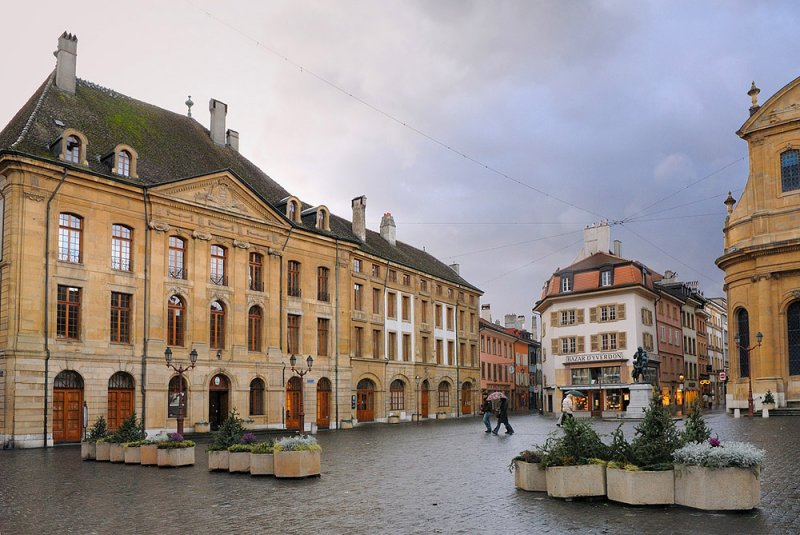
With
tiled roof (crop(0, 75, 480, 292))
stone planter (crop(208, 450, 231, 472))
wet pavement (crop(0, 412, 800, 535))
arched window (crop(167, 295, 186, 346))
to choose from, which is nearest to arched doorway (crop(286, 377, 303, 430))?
arched window (crop(167, 295, 186, 346))

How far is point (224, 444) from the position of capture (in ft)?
58.9

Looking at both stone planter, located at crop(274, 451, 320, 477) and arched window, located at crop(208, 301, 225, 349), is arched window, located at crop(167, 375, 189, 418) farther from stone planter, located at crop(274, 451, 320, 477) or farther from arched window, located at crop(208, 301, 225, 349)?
stone planter, located at crop(274, 451, 320, 477)

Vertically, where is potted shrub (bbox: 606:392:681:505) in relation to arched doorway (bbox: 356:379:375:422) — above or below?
above

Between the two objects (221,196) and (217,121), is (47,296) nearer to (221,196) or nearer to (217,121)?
(221,196)

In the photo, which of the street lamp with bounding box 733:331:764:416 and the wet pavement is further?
the street lamp with bounding box 733:331:764:416

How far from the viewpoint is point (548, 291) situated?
7006 centimetres

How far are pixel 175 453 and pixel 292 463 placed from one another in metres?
4.86

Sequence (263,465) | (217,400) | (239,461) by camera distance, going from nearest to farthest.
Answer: (263,465)
(239,461)
(217,400)

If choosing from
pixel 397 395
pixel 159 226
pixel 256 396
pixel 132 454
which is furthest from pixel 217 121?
pixel 132 454

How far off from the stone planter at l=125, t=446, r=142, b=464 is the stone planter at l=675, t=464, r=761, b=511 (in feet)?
48.0

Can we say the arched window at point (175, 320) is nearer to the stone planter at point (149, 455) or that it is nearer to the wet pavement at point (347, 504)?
the wet pavement at point (347, 504)

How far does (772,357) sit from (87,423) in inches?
1467

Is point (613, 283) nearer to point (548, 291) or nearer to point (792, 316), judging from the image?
point (548, 291)

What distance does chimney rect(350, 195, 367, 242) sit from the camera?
54156 millimetres
